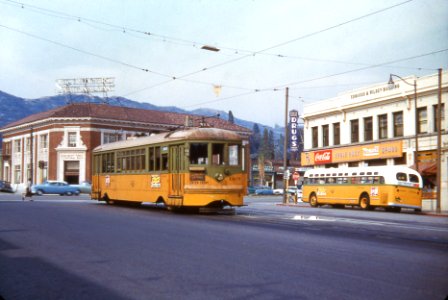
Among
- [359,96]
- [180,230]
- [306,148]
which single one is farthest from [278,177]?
[180,230]

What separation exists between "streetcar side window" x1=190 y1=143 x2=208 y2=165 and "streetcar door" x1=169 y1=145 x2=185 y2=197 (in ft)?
1.39

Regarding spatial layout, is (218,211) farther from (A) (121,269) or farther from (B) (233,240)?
(A) (121,269)

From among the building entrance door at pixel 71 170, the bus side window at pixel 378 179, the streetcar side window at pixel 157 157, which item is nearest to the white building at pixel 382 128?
the bus side window at pixel 378 179

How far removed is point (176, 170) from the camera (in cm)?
1969

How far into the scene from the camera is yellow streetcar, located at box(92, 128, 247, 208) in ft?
62.6

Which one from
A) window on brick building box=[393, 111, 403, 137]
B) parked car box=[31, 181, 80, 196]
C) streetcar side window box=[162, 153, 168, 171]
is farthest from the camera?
parked car box=[31, 181, 80, 196]

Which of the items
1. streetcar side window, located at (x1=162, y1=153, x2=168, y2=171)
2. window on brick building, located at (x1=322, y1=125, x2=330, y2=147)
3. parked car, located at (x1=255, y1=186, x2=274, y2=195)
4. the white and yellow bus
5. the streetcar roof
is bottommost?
parked car, located at (x1=255, y1=186, x2=274, y2=195)

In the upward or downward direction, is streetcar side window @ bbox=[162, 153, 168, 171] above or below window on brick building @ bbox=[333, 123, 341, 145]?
below

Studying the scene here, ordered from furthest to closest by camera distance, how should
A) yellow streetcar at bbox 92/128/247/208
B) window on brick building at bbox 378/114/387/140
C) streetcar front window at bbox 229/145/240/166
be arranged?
1. window on brick building at bbox 378/114/387/140
2. streetcar front window at bbox 229/145/240/166
3. yellow streetcar at bbox 92/128/247/208

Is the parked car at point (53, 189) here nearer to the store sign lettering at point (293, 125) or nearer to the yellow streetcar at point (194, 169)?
the store sign lettering at point (293, 125)

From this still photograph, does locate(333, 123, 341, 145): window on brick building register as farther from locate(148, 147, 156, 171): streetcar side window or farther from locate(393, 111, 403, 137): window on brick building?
locate(148, 147, 156, 171): streetcar side window

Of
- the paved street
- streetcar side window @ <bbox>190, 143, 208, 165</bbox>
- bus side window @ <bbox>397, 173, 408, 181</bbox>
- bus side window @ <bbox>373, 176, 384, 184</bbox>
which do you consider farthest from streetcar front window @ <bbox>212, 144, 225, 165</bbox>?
bus side window @ <bbox>397, 173, 408, 181</bbox>

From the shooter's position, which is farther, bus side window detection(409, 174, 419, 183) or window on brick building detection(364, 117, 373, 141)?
window on brick building detection(364, 117, 373, 141)

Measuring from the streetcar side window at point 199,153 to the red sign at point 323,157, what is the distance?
24823 mm
